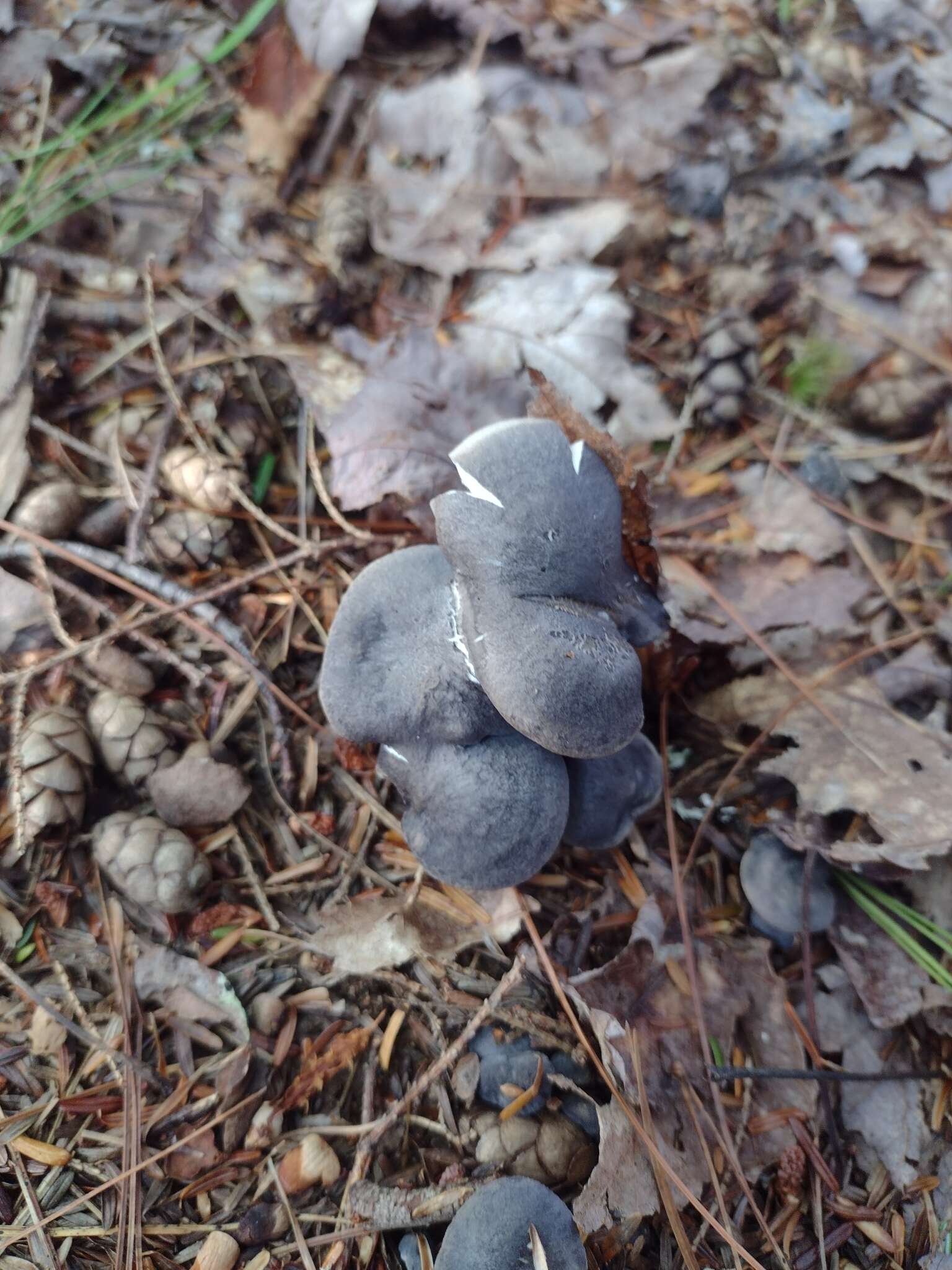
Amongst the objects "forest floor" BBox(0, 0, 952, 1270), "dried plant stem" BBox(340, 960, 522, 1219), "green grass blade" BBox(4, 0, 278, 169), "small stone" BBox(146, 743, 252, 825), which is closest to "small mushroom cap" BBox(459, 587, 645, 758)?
"forest floor" BBox(0, 0, 952, 1270)

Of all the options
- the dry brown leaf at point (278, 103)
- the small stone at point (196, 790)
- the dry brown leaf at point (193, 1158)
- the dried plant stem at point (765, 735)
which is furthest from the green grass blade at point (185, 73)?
the dry brown leaf at point (193, 1158)

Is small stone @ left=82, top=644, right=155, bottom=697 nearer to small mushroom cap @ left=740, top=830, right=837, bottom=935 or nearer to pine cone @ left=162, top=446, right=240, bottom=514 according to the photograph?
pine cone @ left=162, top=446, right=240, bottom=514

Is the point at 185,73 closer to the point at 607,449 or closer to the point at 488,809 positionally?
the point at 607,449

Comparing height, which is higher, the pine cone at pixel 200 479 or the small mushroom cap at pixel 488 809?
the pine cone at pixel 200 479

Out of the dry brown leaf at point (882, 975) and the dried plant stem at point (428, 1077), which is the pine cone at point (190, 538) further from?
the dry brown leaf at point (882, 975)

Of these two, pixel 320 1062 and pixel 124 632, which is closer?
pixel 320 1062

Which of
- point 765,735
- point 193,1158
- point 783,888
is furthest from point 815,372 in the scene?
point 193,1158
